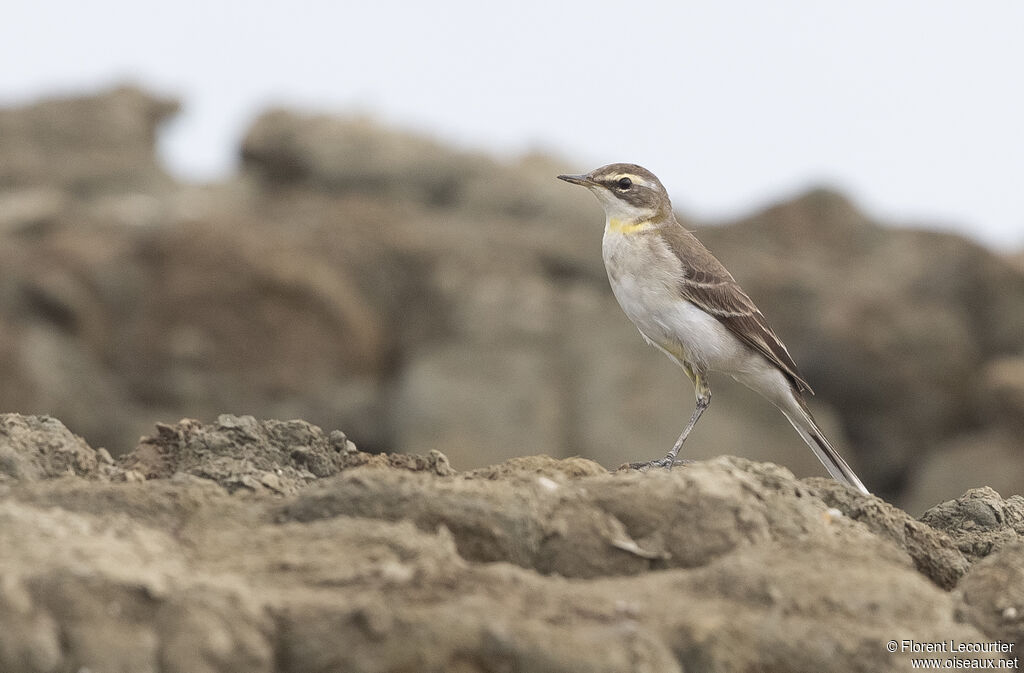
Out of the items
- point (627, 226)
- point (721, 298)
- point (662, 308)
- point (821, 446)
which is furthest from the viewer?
point (627, 226)

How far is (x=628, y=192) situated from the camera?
8938mm

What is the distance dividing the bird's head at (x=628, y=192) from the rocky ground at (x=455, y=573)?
11.3 ft

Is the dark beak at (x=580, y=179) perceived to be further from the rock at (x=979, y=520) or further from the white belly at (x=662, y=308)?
the rock at (x=979, y=520)

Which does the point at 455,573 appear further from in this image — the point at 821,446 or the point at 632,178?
the point at 632,178

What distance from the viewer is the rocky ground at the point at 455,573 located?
3.93 m

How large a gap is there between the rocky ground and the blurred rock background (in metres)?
14.3

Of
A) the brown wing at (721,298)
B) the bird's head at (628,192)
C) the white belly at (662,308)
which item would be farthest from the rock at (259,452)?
the bird's head at (628,192)

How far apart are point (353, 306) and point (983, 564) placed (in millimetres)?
17589

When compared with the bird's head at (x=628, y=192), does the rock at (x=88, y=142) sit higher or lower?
lower

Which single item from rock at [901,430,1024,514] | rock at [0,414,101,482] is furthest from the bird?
rock at [901,430,1024,514]

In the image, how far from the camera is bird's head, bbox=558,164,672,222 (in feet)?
29.3

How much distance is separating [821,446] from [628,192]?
7.31 ft

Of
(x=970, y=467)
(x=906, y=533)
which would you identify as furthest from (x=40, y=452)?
(x=970, y=467)

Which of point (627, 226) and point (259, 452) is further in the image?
point (627, 226)
